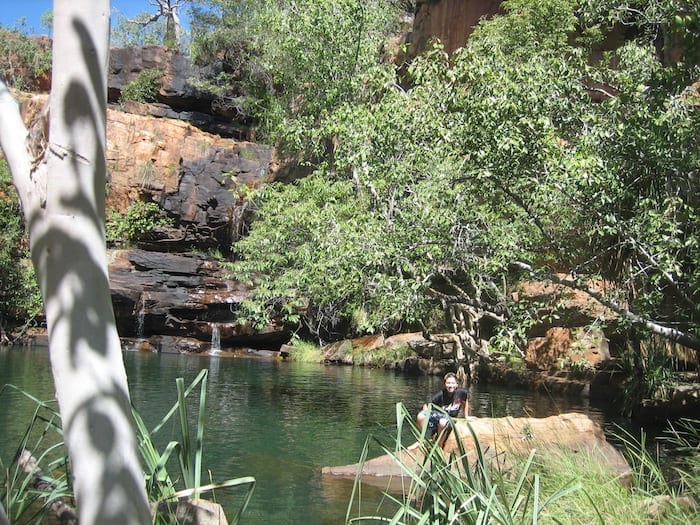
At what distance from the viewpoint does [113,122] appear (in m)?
31.1

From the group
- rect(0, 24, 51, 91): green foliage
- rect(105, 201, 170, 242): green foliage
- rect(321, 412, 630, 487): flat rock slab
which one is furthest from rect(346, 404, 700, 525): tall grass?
rect(0, 24, 51, 91): green foliage

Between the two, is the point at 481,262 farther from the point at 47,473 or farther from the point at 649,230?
the point at 47,473

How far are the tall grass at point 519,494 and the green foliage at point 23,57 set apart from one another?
35007 millimetres

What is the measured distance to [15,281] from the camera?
26703mm

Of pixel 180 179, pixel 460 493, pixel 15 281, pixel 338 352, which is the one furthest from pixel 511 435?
pixel 180 179

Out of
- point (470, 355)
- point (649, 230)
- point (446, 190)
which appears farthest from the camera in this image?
point (470, 355)

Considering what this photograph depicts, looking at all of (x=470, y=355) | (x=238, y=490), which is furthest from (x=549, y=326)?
(x=238, y=490)

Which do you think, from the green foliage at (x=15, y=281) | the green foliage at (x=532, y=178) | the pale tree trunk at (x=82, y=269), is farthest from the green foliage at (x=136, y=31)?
the pale tree trunk at (x=82, y=269)

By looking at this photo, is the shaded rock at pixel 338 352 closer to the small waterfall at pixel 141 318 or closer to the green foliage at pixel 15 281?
the small waterfall at pixel 141 318

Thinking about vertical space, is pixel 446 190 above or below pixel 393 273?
above

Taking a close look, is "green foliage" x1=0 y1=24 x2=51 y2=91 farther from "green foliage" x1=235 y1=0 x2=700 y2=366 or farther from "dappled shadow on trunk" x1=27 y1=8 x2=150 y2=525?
"dappled shadow on trunk" x1=27 y1=8 x2=150 y2=525

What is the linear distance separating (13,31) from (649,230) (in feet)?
119

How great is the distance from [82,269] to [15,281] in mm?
27471

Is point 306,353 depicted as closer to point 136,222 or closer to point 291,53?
point 136,222
